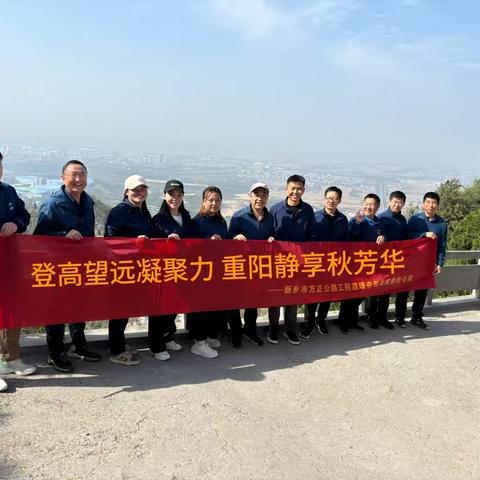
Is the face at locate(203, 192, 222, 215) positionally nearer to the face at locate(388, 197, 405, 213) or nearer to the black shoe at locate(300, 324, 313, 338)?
the black shoe at locate(300, 324, 313, 338)

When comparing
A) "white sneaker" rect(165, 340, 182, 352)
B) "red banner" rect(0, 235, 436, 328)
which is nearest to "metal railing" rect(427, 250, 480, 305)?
"red banner" rect(0, 235, 436, 328)

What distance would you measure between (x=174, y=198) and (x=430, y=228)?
12.1 ft

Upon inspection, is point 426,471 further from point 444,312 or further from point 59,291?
point 444,312

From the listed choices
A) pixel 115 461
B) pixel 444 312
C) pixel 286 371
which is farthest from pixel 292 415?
pixel 444 312

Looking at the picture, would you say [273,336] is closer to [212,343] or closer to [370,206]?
[212,343]

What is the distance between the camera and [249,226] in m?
5.02

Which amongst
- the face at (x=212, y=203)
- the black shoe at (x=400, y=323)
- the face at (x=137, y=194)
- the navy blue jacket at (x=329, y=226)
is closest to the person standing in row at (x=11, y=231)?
the face at (x=137, y=194)

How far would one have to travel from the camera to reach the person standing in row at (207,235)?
4727 millimetres

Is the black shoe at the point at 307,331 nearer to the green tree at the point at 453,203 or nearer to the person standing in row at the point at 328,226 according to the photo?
the person standing in row at the point at 328,226

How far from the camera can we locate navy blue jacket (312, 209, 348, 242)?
215 inches

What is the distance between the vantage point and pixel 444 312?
22.6ft

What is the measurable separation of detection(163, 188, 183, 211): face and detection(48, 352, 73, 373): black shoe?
177 cm

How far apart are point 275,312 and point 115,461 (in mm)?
2698

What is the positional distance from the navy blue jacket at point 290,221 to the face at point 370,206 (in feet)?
3.00
